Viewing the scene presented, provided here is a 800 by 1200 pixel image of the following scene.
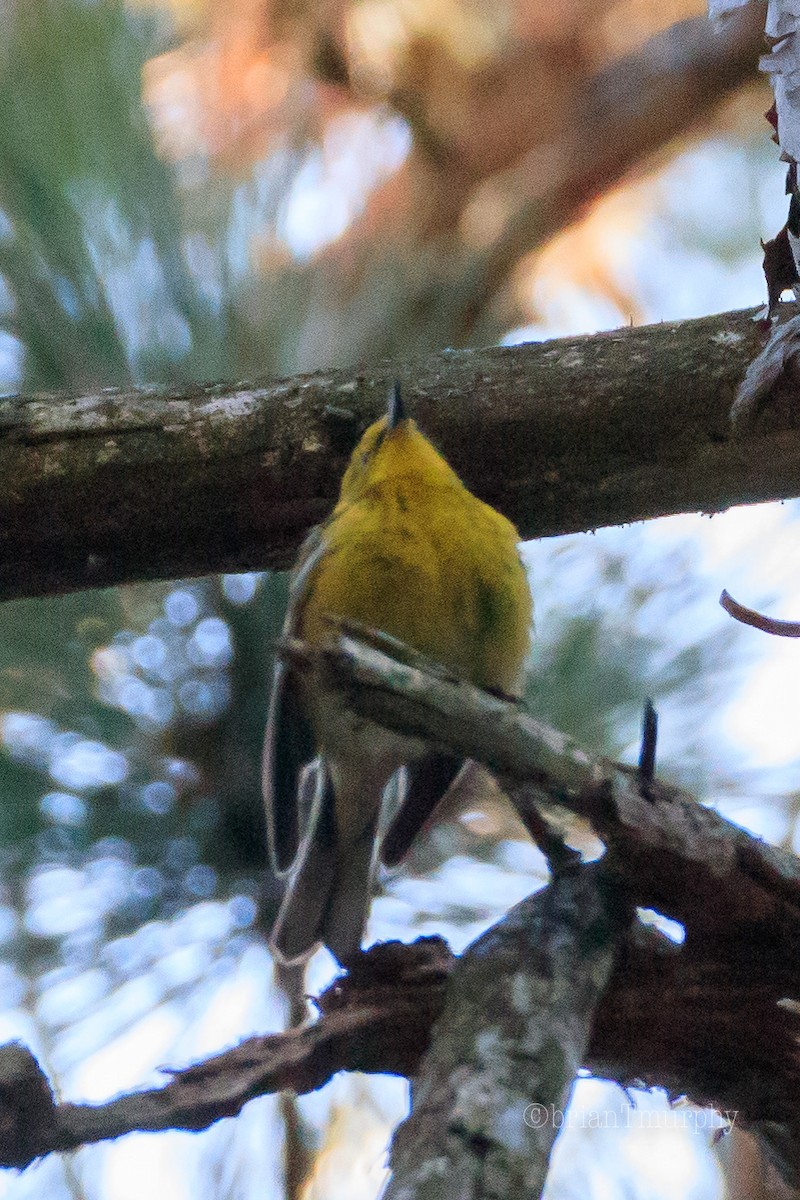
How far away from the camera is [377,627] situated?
1.96 meters

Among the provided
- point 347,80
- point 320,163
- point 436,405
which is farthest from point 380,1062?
point 347,80

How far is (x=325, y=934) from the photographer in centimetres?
180

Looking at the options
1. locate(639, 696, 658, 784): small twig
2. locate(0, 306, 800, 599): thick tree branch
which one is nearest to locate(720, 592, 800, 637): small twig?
locate(639, 696, 658, 784): small twig

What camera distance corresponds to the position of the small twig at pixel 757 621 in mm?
1381

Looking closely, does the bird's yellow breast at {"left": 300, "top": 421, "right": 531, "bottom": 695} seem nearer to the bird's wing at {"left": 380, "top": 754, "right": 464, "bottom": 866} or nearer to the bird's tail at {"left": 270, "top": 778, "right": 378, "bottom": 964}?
the bird's wing at {"left": 380, "top": 754, "right": 464, "bottom": 866}

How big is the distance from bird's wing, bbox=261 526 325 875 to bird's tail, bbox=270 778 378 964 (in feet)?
0.14

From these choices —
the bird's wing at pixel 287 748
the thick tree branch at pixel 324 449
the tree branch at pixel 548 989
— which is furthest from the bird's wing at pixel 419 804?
the tree branch at pixel 548 989

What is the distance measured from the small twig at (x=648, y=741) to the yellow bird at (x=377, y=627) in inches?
26.3

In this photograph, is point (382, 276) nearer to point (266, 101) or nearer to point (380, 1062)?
point (266, 101)

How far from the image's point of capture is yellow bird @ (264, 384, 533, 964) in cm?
197

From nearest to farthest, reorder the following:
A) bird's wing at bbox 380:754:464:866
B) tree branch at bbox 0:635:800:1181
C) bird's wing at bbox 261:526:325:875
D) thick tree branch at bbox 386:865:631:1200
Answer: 1. thick tree branch at bbox 386:865:631:1200
2. tree branch at bbox 0:635:800:1181
3. bird's wing at bbox 261:526:325:875
4. bird's wing at bbox 380:754:464:866

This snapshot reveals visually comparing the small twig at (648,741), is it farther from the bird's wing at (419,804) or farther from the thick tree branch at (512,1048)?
the bird's wing at (419,804)

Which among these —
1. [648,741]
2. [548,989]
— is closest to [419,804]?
[548,989]

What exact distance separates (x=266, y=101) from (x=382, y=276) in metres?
0.91
